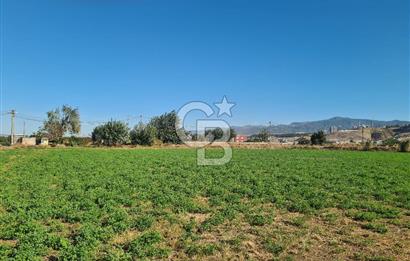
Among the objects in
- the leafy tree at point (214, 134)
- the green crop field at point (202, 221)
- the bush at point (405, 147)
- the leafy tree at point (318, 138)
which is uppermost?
the leafy tree at point (214, 134)

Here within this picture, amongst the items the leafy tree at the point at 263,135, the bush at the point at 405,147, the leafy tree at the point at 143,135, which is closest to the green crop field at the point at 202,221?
the bush at the point at 405,147

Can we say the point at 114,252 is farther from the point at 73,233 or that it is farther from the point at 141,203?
the point at 141,203

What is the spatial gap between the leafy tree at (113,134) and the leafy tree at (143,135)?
1.75 m

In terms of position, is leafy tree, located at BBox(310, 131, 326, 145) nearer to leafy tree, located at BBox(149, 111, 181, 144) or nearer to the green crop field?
leafy tree, located at BBox(149, 111, 181, 144)

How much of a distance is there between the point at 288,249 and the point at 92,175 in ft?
53.7

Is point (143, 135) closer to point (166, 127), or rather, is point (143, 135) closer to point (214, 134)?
point (166, 127)

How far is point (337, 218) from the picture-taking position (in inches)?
482

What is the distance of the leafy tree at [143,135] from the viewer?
88.6m

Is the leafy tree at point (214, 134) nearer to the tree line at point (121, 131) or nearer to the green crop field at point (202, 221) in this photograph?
the tree line at point (121, 131)

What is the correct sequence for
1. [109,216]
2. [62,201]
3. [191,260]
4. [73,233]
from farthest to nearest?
[62,201] → [109,216] → [73,233] → [191,260]

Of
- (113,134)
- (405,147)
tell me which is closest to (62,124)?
(113,134)

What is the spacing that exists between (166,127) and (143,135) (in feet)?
33.8

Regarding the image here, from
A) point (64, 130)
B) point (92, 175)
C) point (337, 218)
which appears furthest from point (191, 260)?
point (64, 130)

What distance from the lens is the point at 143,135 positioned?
89500 mm
